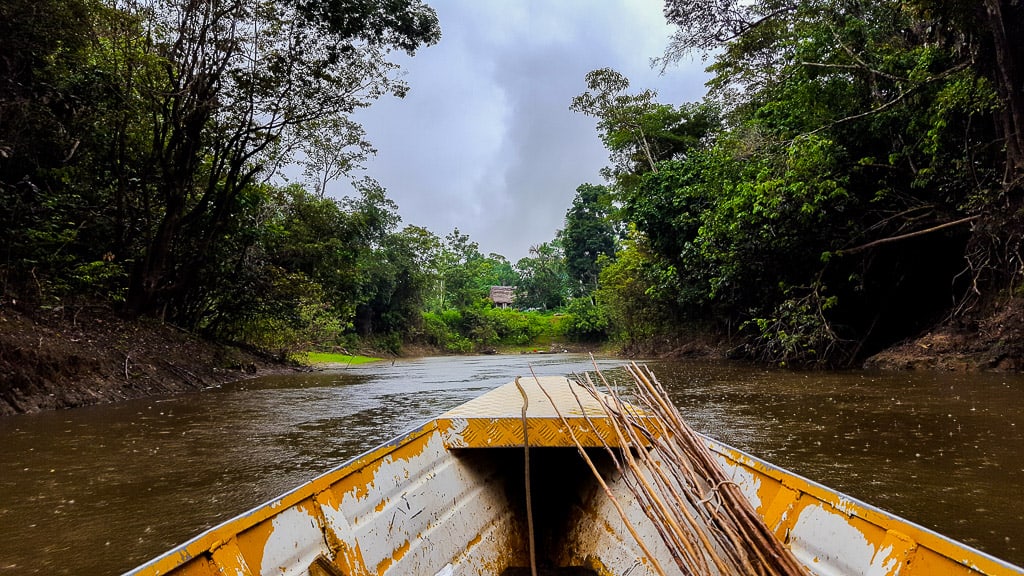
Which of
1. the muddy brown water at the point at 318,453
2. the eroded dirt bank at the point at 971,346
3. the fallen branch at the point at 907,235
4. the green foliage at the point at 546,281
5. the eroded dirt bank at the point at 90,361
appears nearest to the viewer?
the muddy brown water at the point at 318,453

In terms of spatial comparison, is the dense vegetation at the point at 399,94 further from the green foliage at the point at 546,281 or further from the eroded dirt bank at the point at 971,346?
the green foliage at the point at 546,281

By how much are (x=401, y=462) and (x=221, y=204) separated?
9035mm

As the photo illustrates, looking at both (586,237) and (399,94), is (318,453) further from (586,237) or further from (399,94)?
(586,237)

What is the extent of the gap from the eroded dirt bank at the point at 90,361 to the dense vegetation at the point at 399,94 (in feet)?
1.48

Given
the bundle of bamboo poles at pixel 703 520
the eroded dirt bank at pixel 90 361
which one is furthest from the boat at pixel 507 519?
the eroded dirt bank at pixel 90 361

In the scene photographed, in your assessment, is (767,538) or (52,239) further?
(52,239)

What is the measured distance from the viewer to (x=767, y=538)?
4.14 ft

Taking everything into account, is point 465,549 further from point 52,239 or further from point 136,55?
point 136,55

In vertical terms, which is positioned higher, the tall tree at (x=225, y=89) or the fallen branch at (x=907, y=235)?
the tall tree at (x=225, y=89)

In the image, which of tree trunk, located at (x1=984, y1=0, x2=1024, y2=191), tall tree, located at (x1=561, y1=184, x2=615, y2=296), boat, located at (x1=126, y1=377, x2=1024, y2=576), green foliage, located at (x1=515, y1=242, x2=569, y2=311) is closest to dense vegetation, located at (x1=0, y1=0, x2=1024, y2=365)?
tree trunk, located at (x1=984, y1=0, x2=1024, y2=191)

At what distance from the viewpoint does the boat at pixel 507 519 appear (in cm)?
113

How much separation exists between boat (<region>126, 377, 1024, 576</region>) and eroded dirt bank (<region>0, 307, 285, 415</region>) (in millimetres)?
5269

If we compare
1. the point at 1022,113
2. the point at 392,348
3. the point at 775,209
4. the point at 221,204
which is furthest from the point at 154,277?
the point at 392,348

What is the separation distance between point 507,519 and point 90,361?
633 cm
